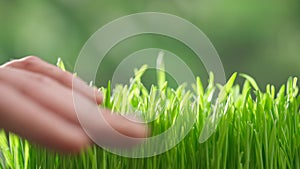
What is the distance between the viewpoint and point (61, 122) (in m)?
0.44

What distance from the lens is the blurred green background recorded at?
9.68 feet

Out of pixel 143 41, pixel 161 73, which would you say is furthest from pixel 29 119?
pixel 143 41

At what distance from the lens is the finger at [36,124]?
0.42 metres

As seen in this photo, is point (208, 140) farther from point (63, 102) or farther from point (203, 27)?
point (203, 27)

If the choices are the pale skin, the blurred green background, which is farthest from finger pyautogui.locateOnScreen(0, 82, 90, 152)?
the blurred green background

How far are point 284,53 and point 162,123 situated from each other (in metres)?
2.51

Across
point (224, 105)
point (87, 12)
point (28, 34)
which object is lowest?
point (224, 105)

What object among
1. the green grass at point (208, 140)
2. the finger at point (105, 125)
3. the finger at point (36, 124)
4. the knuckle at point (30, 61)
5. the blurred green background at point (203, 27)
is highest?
the blurred green background at point (203, 27)

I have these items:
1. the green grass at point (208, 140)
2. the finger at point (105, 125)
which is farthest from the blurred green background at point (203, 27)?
the finger at point (105, 125)

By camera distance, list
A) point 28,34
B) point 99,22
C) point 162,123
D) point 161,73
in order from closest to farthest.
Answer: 1. point 162,123
2. point 161,73
3. point 28,34
4. point 99,22

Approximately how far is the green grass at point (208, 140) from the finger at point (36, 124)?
13 centimetres

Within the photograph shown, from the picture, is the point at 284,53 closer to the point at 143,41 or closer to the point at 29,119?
the point at 143,41

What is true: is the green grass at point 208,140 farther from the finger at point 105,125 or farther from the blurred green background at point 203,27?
the blurred green background at point 203,27

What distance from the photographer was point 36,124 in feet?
1.41
